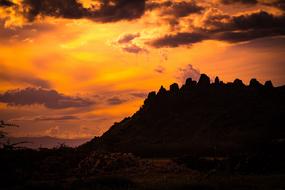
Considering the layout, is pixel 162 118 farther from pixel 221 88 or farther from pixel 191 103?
pixel 221 88

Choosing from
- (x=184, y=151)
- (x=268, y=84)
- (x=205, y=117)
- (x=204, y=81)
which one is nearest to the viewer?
(x=184, y=151)

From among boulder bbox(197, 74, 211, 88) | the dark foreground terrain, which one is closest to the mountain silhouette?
boulder bbox(197, 74, 211, 88)

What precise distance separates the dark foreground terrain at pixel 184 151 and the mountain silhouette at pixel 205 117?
1.12 ft

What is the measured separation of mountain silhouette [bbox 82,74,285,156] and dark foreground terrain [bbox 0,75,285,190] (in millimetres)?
340

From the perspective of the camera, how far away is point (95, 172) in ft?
194

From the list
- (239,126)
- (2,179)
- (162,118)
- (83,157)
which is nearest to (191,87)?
(162,118)

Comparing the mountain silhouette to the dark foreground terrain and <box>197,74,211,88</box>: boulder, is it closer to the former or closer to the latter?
<box>197,74,211,88</box>: boulder

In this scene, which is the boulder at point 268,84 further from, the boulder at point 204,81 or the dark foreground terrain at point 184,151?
the boulder at point 204,81

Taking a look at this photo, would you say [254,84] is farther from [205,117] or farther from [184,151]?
[184,151]

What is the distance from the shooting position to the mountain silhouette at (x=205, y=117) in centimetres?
14612

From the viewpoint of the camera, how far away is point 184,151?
11462 centimetres

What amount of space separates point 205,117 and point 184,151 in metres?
56.9

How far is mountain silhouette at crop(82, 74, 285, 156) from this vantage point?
146 metres

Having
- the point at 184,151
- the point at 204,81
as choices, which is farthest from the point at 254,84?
the point at 184,151
